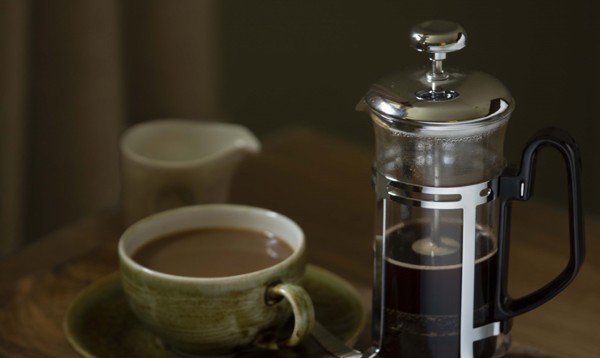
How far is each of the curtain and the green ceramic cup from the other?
48 cm

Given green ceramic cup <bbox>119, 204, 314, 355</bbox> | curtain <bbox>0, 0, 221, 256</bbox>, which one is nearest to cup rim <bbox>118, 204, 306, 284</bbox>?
green ceramic cup <bbox>119, 204, 314, 355</bbox>

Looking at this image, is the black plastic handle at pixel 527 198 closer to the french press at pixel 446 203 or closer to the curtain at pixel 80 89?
the french press at pixel 446 203

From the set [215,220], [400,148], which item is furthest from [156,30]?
[400,148]

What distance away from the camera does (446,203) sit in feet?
2.00

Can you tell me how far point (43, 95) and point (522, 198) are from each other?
736mm

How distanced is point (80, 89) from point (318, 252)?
1.43ft

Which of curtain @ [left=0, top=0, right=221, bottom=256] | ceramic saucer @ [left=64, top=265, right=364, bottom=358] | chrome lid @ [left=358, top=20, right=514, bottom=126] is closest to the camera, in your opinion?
chrome lid @ [left=358, top=20, right=514, bottom=126]

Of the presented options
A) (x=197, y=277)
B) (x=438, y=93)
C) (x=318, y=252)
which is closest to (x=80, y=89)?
(x=318, y=252)

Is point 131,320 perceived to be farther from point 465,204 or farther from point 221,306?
point 465,204

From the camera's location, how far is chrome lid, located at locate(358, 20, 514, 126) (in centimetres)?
58

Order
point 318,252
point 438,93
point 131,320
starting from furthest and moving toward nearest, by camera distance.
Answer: point 318,252 → point 131,320 → point 438,93

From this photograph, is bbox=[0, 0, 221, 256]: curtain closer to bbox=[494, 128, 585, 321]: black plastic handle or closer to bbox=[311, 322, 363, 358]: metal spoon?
bbox=[311, 322, 363, 358]: metal spoon

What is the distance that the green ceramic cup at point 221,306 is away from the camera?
25.2 inches

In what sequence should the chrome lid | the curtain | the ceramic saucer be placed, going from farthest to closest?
the curtain → the ceramic saucer → the chrome lid
